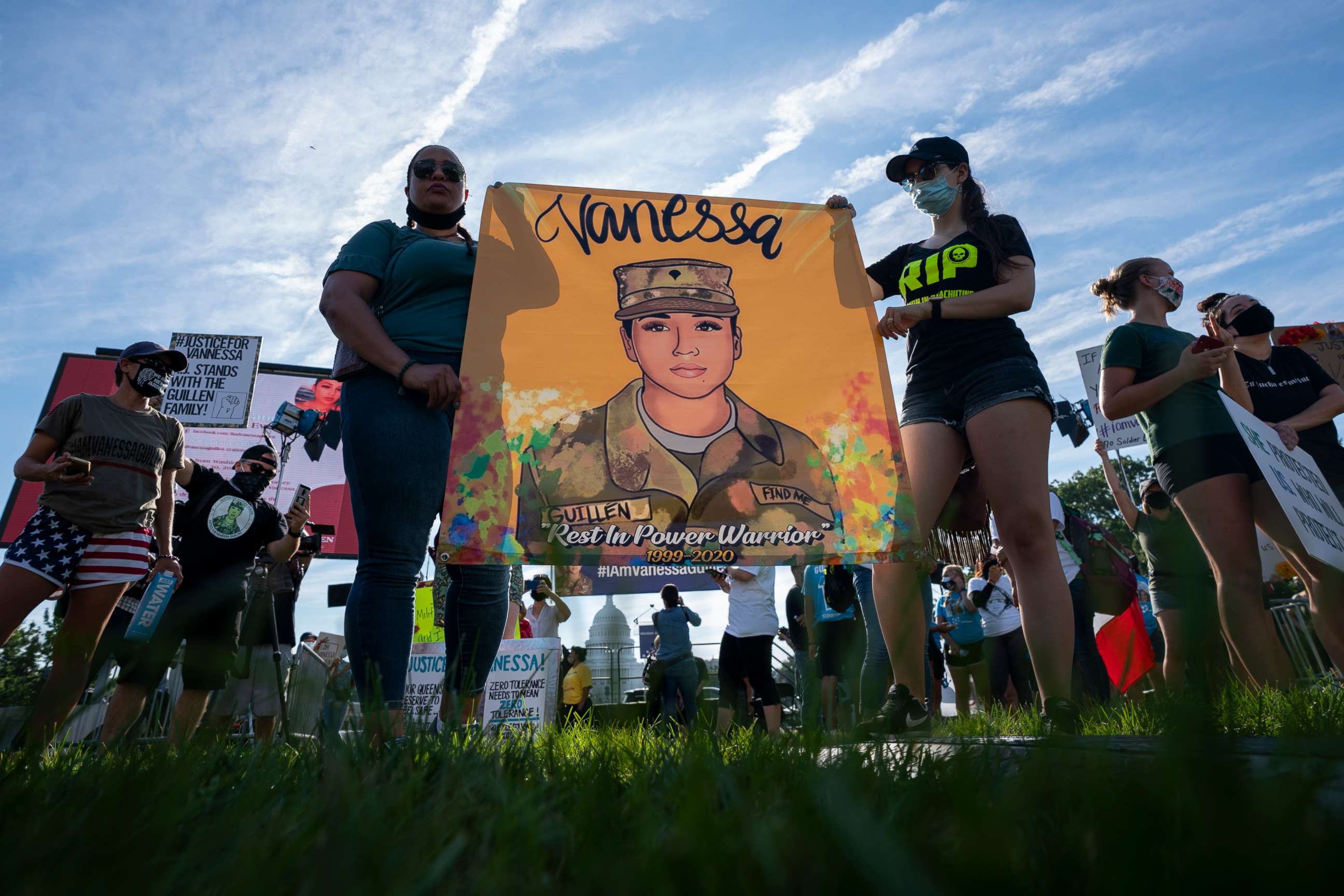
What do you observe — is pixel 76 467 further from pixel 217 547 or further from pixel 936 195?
pixel 936 195

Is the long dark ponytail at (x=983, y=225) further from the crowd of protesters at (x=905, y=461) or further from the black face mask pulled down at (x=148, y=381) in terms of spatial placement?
the black face mask pulled down at (x=148, y=381)

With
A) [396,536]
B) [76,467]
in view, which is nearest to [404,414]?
[396,536]

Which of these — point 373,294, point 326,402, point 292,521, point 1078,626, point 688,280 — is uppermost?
point 326,402

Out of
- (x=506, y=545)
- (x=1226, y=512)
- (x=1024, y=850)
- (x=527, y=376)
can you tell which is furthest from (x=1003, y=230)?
(x=1024, y=850)

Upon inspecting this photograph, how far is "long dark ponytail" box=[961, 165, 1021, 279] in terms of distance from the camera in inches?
117

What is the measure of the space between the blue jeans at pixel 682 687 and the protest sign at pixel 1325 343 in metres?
5.30

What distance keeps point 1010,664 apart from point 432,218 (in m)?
5.83

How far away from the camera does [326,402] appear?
59.5 ft

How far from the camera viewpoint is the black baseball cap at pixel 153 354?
3842mm

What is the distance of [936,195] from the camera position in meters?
3.17

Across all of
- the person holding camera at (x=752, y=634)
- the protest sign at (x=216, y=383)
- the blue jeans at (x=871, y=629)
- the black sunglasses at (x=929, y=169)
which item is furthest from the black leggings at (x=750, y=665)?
the protest sign at (x=216, y=383)

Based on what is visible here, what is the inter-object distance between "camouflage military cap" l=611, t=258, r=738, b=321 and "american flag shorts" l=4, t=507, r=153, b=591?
7.96ft

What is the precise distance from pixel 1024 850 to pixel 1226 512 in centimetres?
308

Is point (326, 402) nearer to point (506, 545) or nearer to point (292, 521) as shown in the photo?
point (292, 521)
